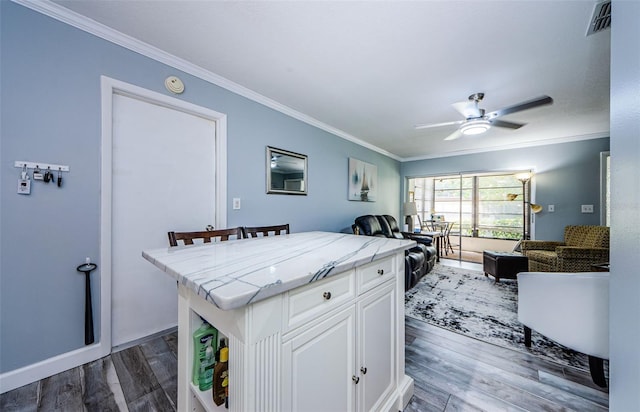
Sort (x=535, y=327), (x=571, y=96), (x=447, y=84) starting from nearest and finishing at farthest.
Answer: (x=535, y=327), (x=447, y=84), (x=571, y=96)

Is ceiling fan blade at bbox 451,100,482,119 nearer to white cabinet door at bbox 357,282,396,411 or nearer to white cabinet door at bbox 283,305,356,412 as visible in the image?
white cabinet door at bbox 357,282,396,411

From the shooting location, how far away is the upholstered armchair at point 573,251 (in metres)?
2.83

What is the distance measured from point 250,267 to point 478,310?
2804 mm

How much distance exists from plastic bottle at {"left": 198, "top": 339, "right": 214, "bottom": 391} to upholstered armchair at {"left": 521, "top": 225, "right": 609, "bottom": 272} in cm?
407

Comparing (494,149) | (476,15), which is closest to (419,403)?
(476,15)

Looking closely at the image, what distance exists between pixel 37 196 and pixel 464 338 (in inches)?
132

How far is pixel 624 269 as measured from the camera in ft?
2.76

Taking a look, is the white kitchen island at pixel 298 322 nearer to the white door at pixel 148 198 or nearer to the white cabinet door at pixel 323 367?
the white cabinet door at pixel 323 367

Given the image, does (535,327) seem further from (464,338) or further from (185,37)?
(185,37)

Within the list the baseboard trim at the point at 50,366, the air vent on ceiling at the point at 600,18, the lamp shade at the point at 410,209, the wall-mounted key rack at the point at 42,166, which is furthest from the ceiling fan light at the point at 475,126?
the baseboard trim at the point at 50,366

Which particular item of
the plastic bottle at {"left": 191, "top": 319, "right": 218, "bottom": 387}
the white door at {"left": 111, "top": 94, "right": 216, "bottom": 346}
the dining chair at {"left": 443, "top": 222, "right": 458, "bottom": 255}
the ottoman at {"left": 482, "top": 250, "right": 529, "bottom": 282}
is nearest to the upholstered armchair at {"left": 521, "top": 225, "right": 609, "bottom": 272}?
the ottoman at {"left": 482, "top": 250, "right": 529, "bottom": 282}

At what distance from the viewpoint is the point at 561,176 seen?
4.11 metres

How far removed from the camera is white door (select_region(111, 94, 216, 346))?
182cm

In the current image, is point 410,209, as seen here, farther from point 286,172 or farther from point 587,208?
point 286,172
